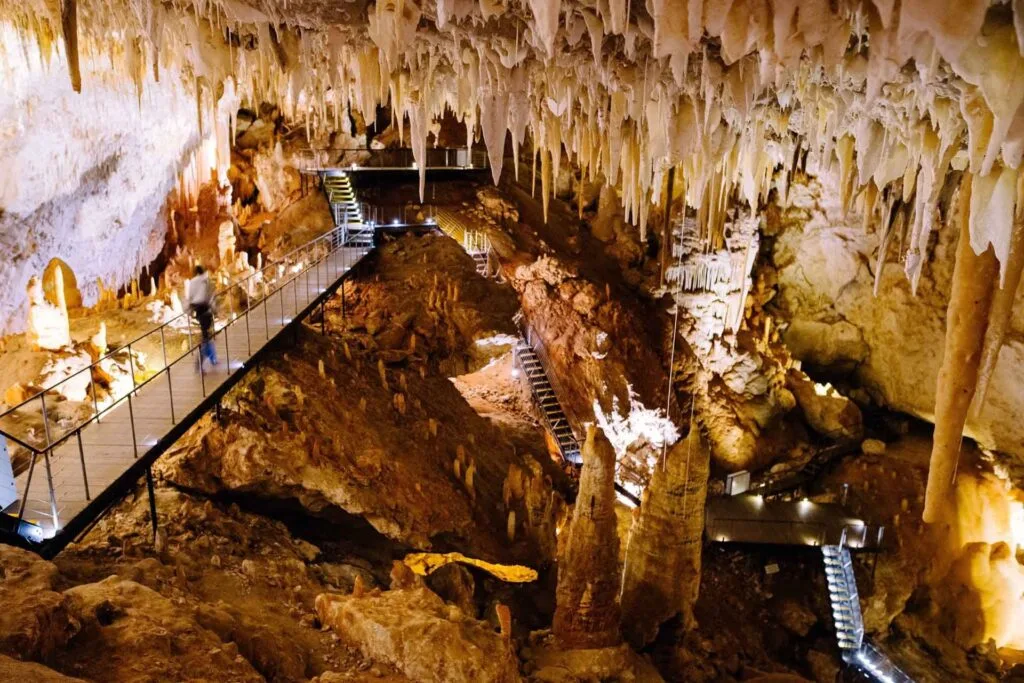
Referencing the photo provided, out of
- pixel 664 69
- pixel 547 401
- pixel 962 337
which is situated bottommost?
pixel 547 401

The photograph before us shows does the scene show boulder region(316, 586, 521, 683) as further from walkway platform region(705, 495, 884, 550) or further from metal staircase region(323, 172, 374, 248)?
metal staircase region(323, 172, 374, 248)

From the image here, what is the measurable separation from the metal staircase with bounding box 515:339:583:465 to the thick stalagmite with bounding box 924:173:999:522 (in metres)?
9.44

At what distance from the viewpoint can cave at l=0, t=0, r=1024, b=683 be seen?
4.65 metres

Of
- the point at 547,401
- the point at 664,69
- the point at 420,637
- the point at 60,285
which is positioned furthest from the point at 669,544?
the point at 60,285

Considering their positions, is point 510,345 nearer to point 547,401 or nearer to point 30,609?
point 547,401

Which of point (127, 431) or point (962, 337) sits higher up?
point (962, 337)

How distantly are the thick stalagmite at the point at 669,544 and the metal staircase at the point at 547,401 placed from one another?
4.32 metres

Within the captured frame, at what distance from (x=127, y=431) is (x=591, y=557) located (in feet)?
17.6

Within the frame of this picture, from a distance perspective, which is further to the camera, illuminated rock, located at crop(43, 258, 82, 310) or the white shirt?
illuminated rock, located at crop(43, 258, 82, 310)

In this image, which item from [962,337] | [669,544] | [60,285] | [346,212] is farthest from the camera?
[346,212]

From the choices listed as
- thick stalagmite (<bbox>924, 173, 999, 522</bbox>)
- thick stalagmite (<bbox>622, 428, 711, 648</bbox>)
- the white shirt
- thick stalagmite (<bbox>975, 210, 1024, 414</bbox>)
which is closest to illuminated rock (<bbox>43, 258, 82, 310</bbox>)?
the white shirt

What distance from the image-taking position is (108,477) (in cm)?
553

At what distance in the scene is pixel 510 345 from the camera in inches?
535

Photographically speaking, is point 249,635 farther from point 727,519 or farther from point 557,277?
point 557,277
